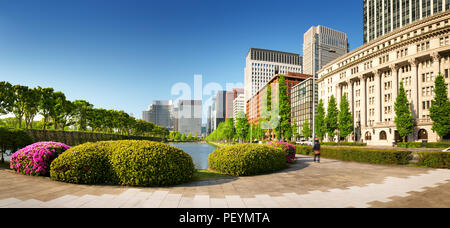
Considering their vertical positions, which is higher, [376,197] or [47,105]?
[47,105]

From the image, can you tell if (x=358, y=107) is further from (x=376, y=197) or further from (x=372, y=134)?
(x=376, y=197)

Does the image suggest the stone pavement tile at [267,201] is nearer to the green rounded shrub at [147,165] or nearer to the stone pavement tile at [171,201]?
the stone pavement tile at [171,201]

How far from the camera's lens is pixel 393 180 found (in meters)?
8.91

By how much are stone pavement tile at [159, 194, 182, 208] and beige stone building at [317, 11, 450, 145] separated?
56.7 meters

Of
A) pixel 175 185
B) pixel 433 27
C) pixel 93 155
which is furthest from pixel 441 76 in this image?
pixel 93 155

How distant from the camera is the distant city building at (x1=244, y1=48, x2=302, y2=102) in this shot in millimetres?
158000

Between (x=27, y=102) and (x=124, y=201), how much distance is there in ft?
151

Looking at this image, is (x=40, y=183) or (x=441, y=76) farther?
(x=441, y=76)

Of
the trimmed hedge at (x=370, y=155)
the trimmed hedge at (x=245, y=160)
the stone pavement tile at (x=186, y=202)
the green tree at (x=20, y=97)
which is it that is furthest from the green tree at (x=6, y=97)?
the trimmed hedge at (x=370, y=155)

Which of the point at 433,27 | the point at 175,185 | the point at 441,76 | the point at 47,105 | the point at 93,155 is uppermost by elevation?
the point at 433,27

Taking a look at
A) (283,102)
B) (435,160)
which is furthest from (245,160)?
(283,102)

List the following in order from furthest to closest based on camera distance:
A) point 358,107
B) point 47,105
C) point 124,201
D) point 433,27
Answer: point 358,107
point 433,27
point 47,105
point 124,201

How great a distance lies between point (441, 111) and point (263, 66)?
423 ft

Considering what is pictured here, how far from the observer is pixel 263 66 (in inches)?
6339
